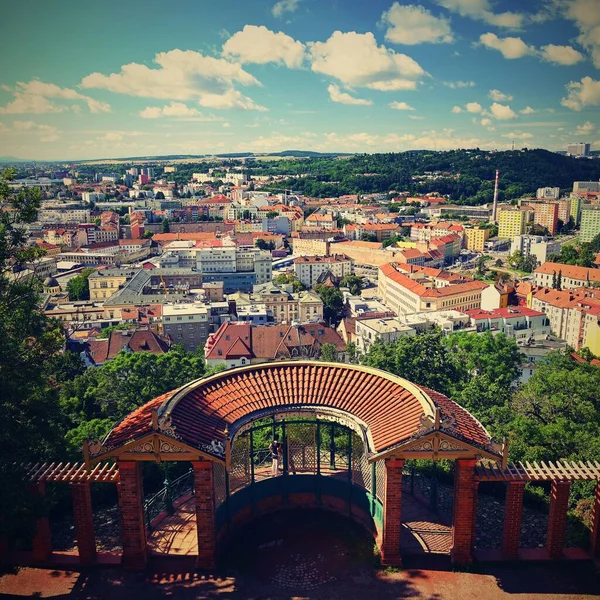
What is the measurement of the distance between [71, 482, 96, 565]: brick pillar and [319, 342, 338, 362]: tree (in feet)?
145

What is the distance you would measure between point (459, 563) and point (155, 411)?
1124cm

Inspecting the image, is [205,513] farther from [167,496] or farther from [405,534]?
[405,534]

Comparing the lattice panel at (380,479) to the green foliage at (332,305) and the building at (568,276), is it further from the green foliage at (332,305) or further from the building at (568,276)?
the building at (568,276)

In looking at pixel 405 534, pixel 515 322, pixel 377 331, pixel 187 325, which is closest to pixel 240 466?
pixel 405 534

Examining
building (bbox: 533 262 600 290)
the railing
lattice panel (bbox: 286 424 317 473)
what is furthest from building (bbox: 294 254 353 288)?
the railing

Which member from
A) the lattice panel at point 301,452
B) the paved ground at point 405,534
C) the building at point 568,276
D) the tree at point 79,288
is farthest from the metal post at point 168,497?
the building at point 568,276

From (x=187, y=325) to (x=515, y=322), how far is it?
43133 mm

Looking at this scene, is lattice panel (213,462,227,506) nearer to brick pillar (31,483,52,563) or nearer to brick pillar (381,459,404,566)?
brick pillar (31,483,52,563)

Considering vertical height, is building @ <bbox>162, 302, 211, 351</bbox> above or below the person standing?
below

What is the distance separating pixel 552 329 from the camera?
285ft

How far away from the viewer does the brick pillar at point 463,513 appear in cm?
1981

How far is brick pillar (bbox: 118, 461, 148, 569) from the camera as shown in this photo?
19.8 m

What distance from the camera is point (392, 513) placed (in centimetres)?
2008

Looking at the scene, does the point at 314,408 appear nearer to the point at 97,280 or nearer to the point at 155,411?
the point at 155,411
